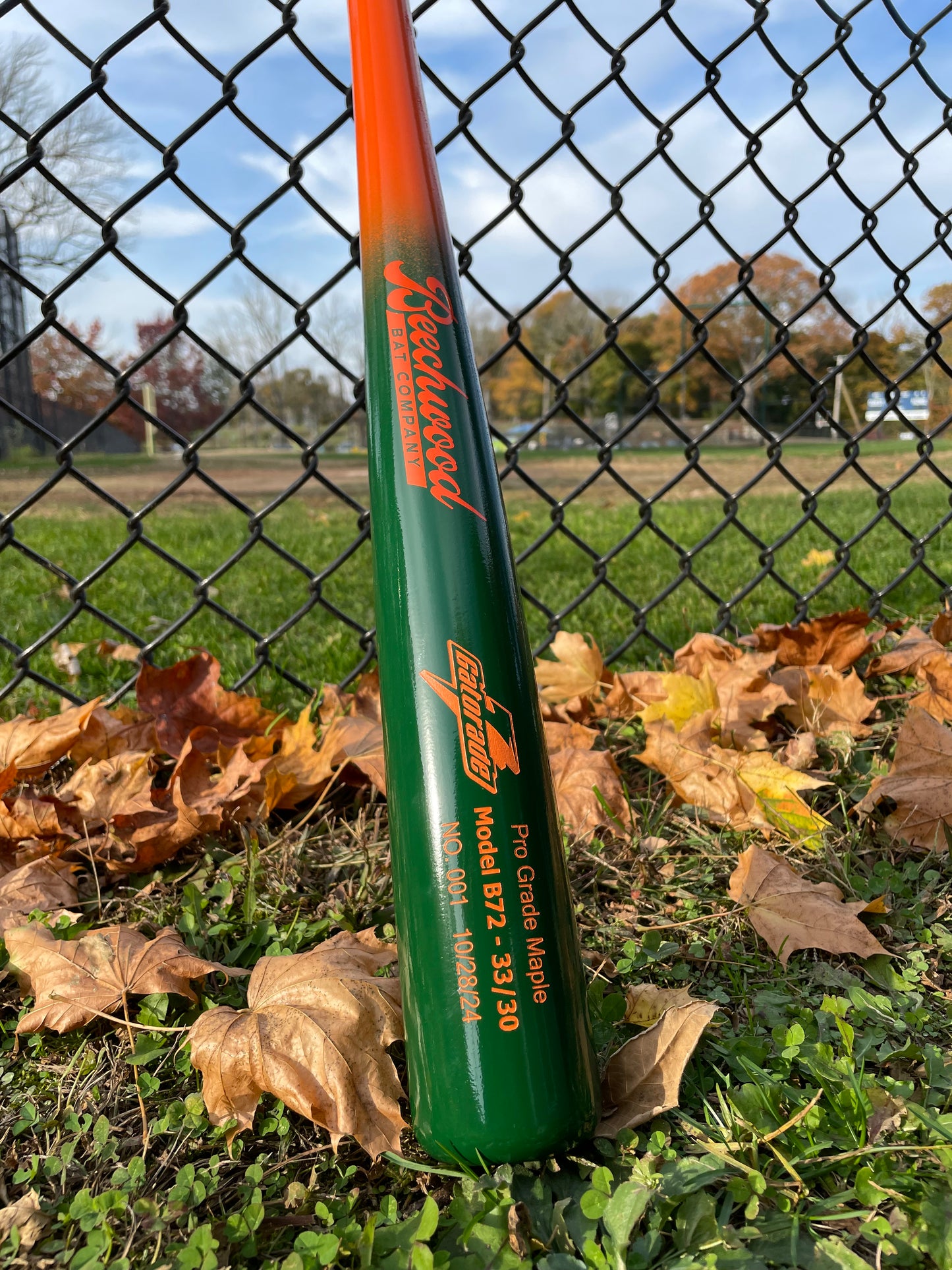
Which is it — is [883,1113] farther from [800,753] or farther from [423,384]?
[423,384]

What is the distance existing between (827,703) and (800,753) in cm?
21

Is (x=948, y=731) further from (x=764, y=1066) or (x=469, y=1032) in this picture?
(x=469, y=1032)

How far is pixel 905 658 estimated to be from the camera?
80.2 inches

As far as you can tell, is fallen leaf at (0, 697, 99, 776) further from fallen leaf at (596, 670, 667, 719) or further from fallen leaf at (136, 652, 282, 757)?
fallen leaf at (596, 670, 667, 719)

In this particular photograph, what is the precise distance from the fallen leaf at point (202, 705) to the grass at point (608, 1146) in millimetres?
477

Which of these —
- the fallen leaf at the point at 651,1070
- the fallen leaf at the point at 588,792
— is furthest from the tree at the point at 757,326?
the fallen leaf at the point at 651,1070

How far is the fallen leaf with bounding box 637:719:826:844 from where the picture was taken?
1479 millimetres

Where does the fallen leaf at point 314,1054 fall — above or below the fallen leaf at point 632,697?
below

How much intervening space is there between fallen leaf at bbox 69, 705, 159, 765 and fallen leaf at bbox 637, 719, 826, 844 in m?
0.96

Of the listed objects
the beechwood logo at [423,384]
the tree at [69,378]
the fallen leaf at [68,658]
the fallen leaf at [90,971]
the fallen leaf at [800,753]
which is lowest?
the fallen leaf at [90,971]

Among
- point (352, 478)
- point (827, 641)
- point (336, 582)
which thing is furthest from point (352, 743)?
point (352, 478)

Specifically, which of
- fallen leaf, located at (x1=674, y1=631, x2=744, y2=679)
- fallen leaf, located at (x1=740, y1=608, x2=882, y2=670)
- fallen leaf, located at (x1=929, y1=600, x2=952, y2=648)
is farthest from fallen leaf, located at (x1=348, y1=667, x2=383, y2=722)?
fallen leaf, located at (x1=929, y1=600, x2=952, y2=648)

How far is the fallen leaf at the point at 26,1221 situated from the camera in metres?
0.85

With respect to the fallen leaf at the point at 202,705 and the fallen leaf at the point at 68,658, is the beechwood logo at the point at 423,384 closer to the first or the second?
the fallen leaf at the point at 202,705
